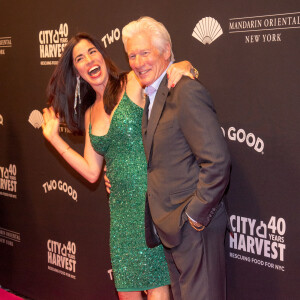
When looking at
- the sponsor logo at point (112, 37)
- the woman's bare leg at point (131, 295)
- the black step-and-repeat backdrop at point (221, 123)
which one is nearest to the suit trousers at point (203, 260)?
the black step-and-repeat backdrop at point (221, 123)

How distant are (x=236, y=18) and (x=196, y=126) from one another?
2.56ft

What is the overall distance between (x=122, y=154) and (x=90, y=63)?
0.52 m

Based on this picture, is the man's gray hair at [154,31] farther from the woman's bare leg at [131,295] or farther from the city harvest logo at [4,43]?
the city harvest logo at [4,43]

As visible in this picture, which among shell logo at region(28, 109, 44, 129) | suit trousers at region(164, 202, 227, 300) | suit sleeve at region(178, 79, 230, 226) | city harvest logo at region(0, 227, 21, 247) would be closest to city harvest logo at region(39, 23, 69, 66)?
shell logo at region(28, 109, 44, 129)

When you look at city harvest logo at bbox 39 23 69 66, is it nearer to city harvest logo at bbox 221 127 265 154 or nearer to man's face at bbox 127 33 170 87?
man's face at bbox 127 33 170 87

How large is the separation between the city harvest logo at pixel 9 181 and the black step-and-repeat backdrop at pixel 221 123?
13 mm

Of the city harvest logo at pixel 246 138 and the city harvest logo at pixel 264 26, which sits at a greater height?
the city harvest logo at pixel 264 26

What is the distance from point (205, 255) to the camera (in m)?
2.29

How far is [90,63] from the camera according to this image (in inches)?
113

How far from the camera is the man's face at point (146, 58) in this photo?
7.77ft

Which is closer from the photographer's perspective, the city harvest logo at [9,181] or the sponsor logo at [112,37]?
the sponsor logo at [112,37]

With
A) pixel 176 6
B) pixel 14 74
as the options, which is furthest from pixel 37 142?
pixel 176 6

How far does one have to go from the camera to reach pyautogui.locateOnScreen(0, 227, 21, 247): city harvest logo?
4.36m

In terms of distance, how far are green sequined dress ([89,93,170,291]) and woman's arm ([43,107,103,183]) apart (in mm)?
233
